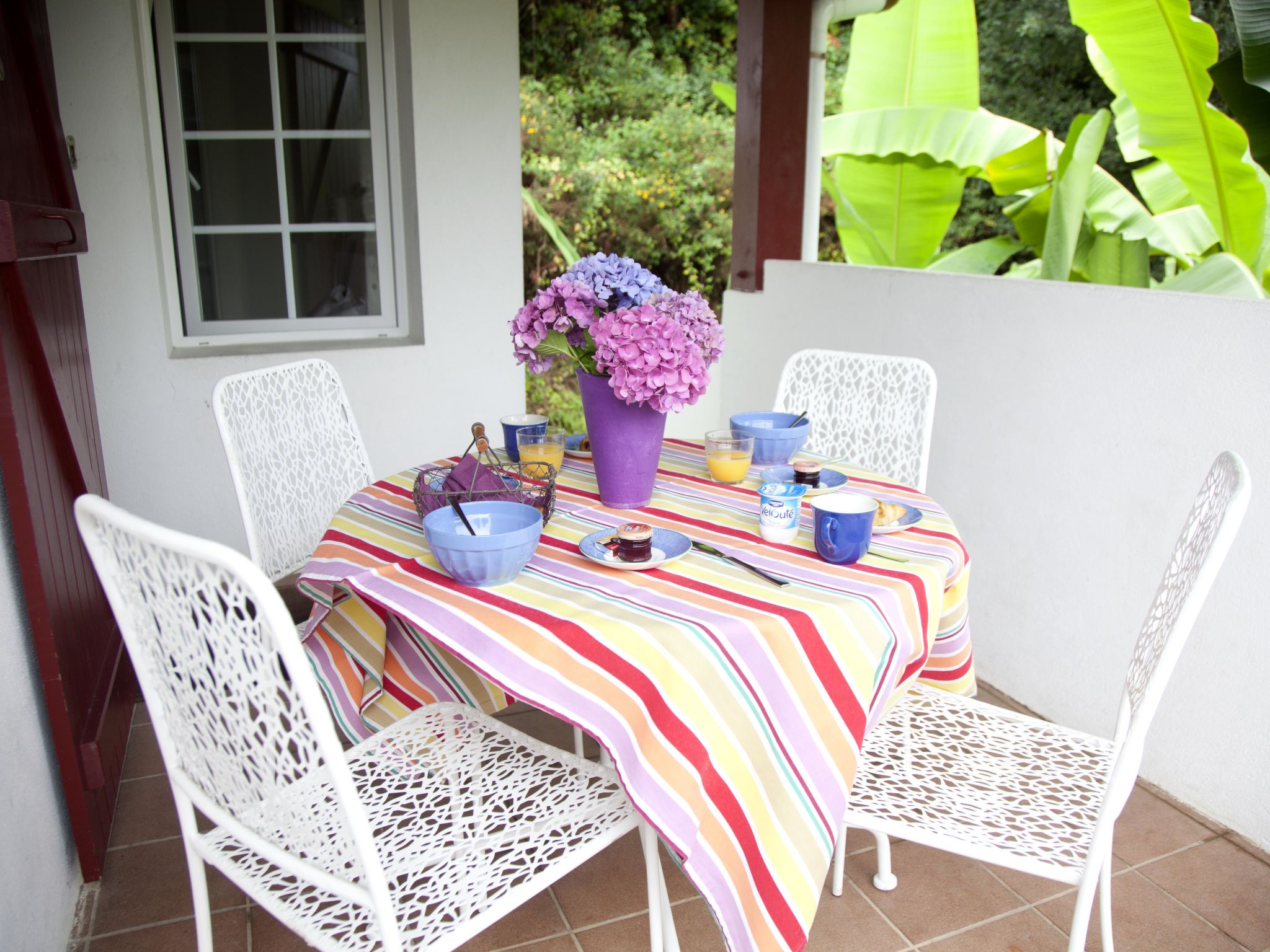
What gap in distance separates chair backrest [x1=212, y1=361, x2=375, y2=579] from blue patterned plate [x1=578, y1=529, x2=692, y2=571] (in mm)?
963

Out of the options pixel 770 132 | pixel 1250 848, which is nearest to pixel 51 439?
pixel 1250 848

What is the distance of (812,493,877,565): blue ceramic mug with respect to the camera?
156 centimetres

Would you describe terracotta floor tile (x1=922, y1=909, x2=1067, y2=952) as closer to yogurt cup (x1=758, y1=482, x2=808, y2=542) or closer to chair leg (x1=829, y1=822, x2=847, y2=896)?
chair leg (x1=829, y1=822, x2=847, y2=896)

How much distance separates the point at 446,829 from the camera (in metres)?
1.48

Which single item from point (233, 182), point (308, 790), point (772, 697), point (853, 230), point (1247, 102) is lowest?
point (308, 790)

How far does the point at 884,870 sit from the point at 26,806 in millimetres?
1683

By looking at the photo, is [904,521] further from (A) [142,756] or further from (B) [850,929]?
(A) [142,756]

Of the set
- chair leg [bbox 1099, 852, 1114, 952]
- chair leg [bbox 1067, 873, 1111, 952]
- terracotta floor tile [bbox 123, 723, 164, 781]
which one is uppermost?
chair leg [bbox 1067, 873, 1111, 952]

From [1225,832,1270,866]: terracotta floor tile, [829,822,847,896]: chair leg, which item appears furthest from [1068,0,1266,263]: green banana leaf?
[829,822,847,896]: chair leg

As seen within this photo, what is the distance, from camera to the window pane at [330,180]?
3531 mm

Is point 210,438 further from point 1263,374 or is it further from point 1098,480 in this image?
point 1263,374

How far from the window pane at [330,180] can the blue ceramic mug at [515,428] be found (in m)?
1.77

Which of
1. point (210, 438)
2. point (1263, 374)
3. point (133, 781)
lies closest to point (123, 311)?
point (210, 438)

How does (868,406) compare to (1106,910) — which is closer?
(1106,910)
